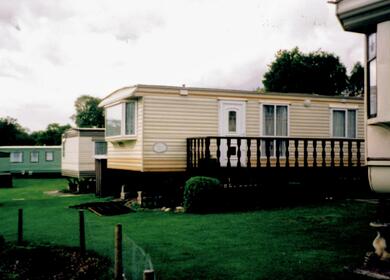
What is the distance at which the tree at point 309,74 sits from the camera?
41.2 meters

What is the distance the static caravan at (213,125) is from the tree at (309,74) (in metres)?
25.3

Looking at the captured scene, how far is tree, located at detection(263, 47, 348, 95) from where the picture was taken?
135ft

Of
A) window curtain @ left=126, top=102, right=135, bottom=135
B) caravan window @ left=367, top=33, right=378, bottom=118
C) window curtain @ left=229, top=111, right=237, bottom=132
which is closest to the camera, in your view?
caravan window @ left=367, top=33, right=378, bottom=118

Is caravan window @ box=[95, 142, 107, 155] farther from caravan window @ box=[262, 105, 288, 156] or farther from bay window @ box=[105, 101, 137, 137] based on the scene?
caravan window @ box=[262, 105, 288, 156]

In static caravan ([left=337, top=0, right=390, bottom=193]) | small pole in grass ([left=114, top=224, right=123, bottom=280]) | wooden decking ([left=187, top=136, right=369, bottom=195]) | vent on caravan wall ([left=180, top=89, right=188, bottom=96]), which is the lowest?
small pole in grass ([left=114, top=224, right=123, bottom=280])

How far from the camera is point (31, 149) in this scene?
113ft

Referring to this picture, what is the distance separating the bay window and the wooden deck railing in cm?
210

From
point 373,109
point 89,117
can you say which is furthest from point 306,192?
point 89,117

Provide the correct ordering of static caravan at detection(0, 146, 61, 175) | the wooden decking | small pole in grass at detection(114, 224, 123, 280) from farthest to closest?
static caravan at detection(0, 146, 61, 175)
the wooden decking
small pole in grass at detection(114, 224, 123, 280)

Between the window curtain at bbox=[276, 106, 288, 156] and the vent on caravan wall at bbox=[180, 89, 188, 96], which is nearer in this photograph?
the vent on caravan wall at bbox=[180, 89, 188, 96]

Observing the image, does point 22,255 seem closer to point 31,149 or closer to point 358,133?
point 358,133

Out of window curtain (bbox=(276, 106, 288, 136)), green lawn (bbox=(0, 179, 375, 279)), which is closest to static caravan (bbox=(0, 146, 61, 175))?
green lawn (bbox=(0, 179, 375, 279))

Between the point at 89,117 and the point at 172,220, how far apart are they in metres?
57.6

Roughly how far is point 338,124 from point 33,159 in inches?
1011
